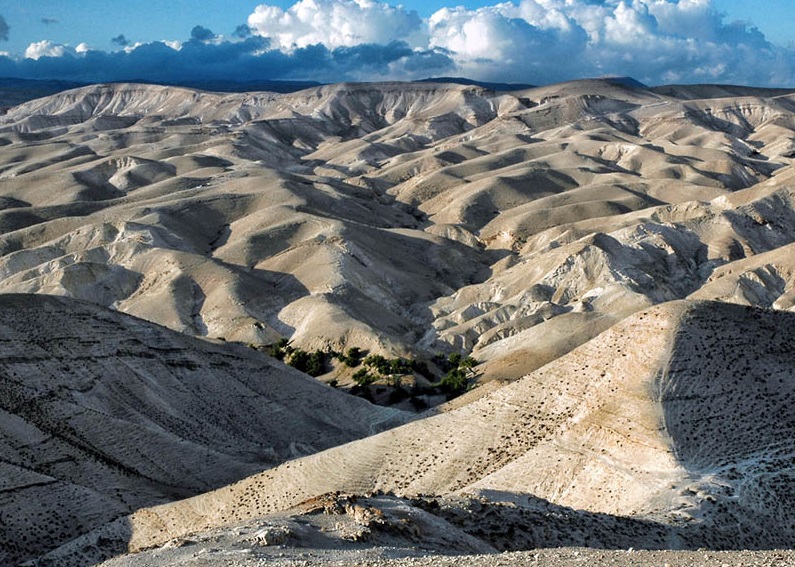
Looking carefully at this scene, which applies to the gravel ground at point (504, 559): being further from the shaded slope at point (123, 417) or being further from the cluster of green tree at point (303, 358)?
the cluster of green tree at point (303, 358)

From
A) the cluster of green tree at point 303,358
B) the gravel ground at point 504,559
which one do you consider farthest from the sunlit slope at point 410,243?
the gravel ground at point 504,559

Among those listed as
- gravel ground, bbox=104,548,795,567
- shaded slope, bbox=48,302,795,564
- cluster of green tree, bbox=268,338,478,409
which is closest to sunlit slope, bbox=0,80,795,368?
cluster of green tree, bbox=268,338,478,409

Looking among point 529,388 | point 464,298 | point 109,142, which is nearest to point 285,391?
point 529,388

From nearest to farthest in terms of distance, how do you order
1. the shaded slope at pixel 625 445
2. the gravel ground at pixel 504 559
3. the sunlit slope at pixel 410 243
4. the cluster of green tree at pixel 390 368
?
1. the gravel ground at pixel 504 559
2. the shaded slope at pixel 625 445
3. the cluster of green tree at pixel 390 368
4. the sunlit slope at pixel 410 243

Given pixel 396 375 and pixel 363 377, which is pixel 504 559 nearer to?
pixel 396 375

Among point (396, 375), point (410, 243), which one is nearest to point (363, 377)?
point (396, 375)

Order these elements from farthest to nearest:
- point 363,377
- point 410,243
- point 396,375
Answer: point 410,243 < point 363,377 < point 396,375

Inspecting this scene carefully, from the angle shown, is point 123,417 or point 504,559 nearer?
point 504,559
